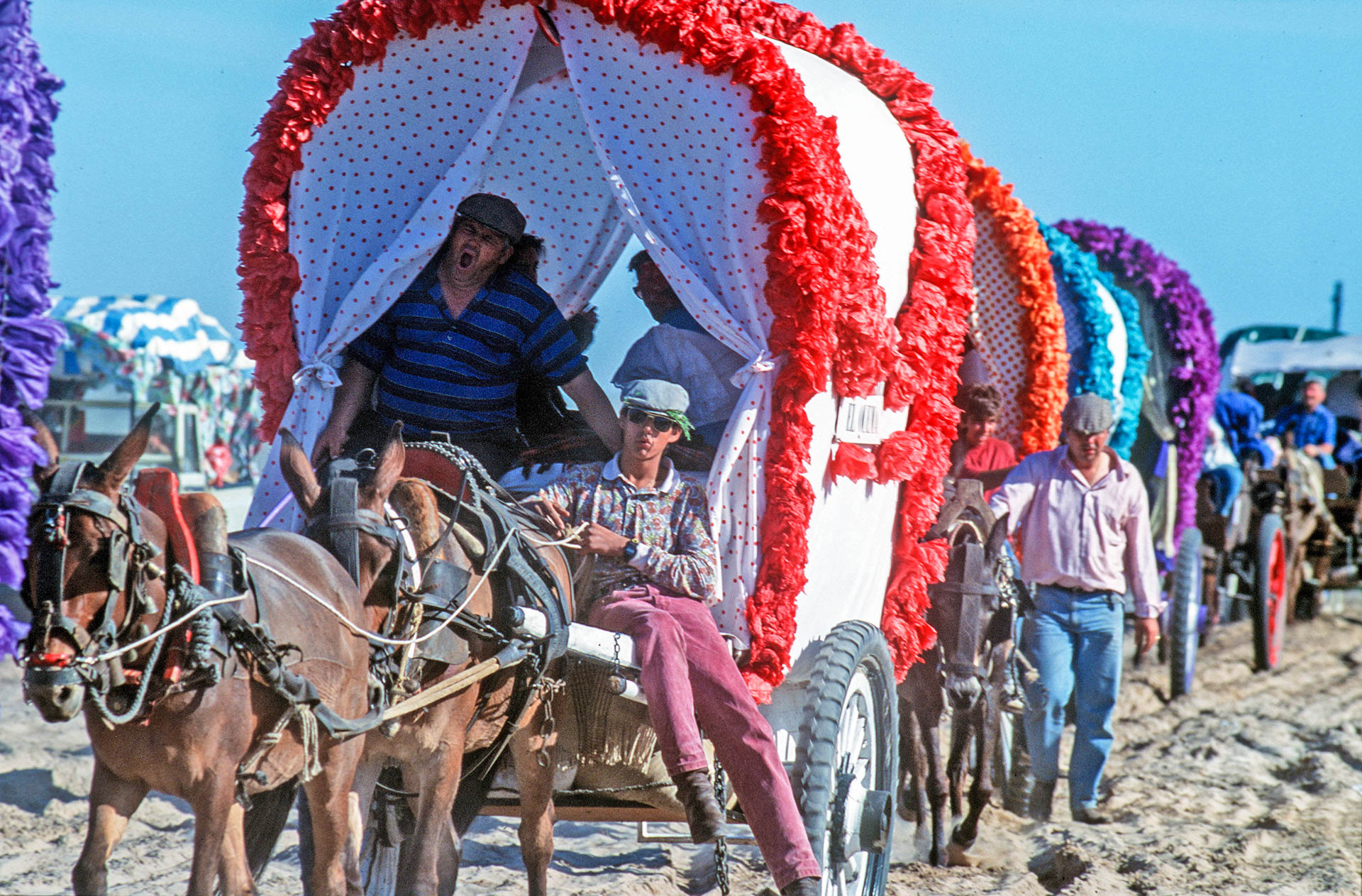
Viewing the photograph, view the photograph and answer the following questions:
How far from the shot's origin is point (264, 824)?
3938 millimetres

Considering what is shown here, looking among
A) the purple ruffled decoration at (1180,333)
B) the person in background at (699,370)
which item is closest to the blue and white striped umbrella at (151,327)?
the purple ruffled decoration at (1180,333)

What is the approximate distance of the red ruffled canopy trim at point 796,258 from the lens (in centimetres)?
443

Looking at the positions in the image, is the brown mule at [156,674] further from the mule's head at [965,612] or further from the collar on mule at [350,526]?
the mule's head at [965,612]

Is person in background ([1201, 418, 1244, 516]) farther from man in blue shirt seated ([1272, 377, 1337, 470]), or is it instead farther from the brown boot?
the brown boot

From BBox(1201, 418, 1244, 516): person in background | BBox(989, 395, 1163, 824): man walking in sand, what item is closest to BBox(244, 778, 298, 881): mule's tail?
BBox(989, 395, 1163, 824): man walking in sand

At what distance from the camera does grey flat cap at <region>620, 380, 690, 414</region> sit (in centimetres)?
434

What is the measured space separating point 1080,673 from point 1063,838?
2.57 feet

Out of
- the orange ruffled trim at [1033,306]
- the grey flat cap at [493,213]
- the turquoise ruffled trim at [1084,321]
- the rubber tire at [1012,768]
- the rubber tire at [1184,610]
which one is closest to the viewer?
the grey flat cap at [493,213]

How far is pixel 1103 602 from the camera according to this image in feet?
22.4

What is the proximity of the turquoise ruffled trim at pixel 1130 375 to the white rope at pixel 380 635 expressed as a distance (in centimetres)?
595

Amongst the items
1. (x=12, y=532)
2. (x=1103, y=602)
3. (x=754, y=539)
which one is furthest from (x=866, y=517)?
(x=12, y=532)

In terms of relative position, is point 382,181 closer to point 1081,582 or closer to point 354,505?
point 354,505

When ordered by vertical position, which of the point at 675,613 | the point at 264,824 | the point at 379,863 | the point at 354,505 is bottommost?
the point at 379,863

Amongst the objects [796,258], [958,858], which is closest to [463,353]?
[796,258]
